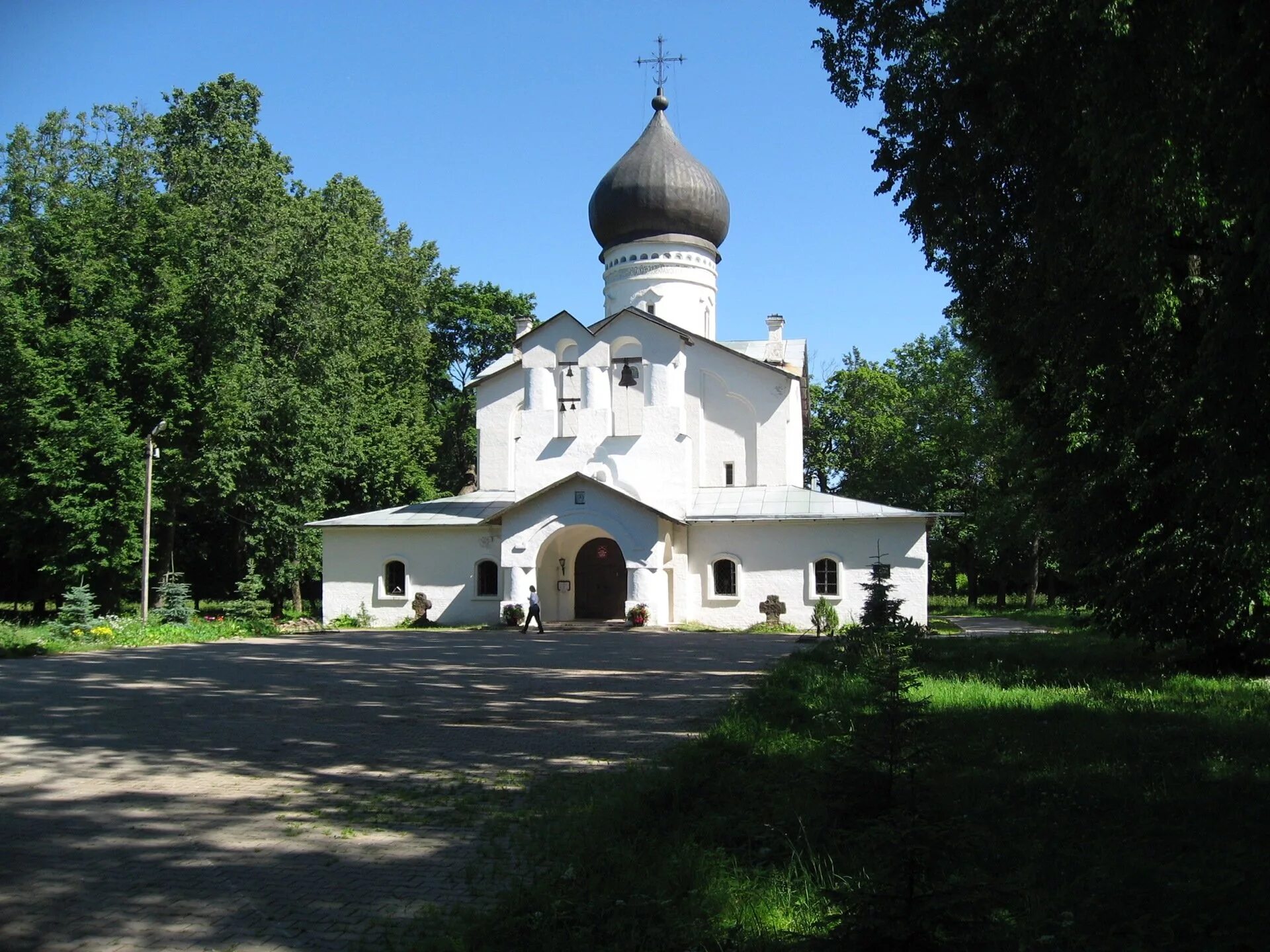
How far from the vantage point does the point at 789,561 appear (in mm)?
27281

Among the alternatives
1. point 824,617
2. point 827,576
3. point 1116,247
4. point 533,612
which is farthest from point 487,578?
point 1116,247

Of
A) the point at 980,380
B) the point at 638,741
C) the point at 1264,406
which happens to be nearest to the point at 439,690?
the point at 638,741

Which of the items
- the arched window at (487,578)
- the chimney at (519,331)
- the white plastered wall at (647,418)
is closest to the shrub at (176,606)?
the arched window at (487,578)

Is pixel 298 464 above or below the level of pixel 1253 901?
above

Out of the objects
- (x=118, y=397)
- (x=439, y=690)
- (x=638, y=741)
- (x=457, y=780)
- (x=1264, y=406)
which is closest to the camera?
(x=1264, y=406)

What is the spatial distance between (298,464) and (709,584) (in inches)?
553

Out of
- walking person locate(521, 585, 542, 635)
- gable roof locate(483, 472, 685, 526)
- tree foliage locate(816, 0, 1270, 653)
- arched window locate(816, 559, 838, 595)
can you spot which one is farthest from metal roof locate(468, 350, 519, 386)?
tree foliage locate(816, 0, 1270, 653)

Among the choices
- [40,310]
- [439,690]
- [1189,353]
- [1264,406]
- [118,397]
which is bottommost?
[439,690]

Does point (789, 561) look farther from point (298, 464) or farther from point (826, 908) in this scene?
point (826, 908)

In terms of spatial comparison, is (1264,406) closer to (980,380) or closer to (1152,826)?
(1152,826)

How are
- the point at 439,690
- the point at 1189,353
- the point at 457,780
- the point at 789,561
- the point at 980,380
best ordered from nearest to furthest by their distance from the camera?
the point at 457,780, the point at 1189,353, the point at 439,690, the point at 789,561, the point at 980,380

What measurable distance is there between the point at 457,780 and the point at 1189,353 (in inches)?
331

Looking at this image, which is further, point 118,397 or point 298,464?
point 298,464

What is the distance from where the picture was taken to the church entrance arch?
2936 cm
